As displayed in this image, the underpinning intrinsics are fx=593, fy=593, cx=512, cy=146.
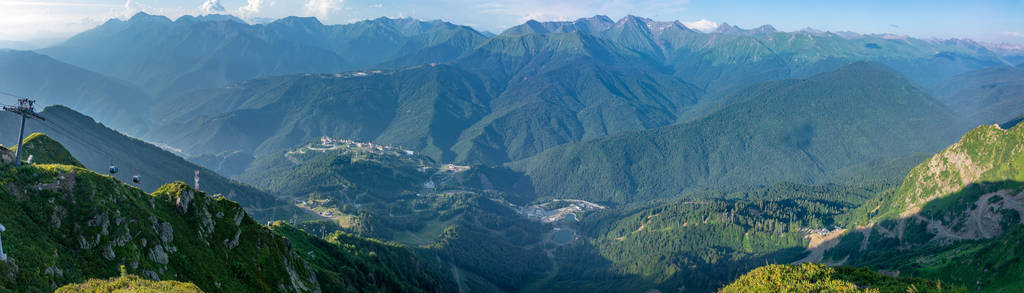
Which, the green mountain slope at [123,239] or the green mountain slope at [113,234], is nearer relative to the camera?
the green mountain slope at [123,239]

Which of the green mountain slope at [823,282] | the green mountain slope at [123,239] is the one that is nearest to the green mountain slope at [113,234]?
the green mountain slope at [123,239]

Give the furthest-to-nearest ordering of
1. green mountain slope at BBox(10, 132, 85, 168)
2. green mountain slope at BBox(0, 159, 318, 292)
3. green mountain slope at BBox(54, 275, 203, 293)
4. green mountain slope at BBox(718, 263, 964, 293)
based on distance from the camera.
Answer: green mountain slope at BBox(10, 132, 85, 168) → green mountain slope at BBox(718, 263, 964, 293) → green mountain slope at BBox(0, 159, 318, 292) → green mountain slope at BBox(54, 275, 203, 293)

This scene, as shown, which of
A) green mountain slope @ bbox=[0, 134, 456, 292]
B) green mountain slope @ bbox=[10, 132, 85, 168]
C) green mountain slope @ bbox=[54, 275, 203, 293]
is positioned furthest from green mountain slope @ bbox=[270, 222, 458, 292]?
green mountain slope @ bbox=[54, 275, 203, 293]

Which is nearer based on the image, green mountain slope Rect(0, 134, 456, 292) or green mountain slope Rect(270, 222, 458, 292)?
green mountain slope Rect(0, 134, 456, 292)

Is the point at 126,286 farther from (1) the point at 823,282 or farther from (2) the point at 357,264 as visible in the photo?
(2) the point at 357,264

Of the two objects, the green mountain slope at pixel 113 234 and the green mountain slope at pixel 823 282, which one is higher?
the green mountain slope at pixel 113 234

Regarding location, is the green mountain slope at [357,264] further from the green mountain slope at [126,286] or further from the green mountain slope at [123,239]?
the green mountain slope at [126,286]

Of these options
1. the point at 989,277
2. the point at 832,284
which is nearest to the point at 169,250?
the point at 832,284

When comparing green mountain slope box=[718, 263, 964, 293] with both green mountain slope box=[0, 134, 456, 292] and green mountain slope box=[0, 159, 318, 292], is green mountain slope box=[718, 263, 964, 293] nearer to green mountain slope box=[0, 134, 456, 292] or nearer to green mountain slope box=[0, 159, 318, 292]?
green mountain slope box=[0, 134, 456, 292]

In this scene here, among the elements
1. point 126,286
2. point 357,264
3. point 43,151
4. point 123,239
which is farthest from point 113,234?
point 357,264
